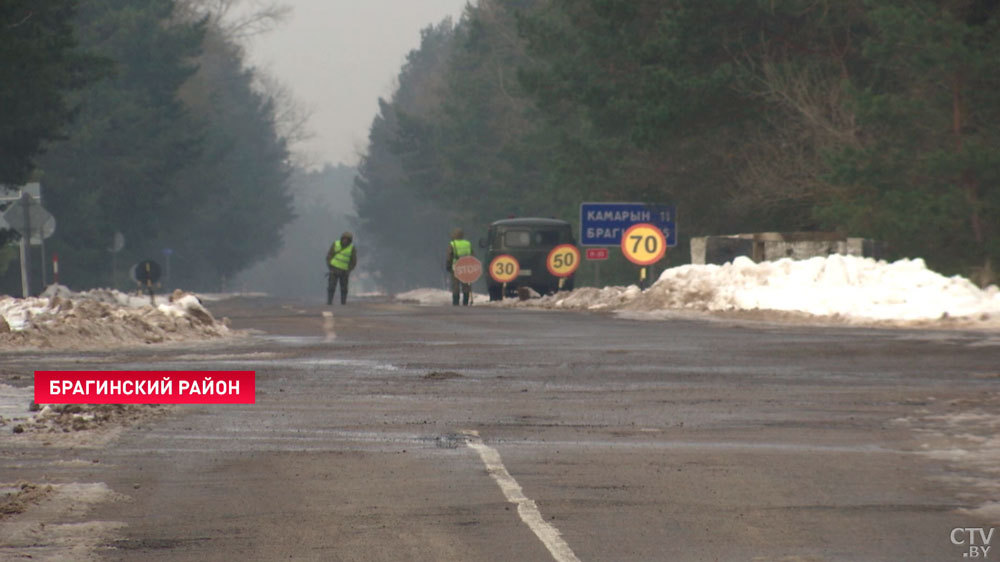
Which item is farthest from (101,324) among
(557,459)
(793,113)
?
(793,113)

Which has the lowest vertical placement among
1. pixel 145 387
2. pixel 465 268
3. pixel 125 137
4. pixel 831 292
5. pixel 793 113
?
pixel 145 387

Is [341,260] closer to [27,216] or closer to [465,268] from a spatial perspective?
[465,268]

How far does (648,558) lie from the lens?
6.73 m

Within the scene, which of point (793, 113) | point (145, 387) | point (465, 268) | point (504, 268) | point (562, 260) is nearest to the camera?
point (145, 387)

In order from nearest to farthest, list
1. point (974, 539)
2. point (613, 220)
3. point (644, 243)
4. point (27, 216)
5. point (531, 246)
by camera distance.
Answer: point (974, 539) < point (27, 216) < point (644, 243) < point (613, 220) < point (531, 246)

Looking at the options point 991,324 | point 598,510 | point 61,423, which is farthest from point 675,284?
point 598,510

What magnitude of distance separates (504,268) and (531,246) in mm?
1097

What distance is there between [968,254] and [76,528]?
2775 cm

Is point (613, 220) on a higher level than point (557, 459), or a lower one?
higher

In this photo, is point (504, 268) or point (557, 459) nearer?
point (557, 459)

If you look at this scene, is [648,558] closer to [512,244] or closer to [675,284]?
[675,284]

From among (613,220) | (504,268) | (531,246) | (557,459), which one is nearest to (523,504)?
(557,459)

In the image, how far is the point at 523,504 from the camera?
803cm

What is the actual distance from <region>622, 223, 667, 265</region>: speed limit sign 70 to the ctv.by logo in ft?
89.4
